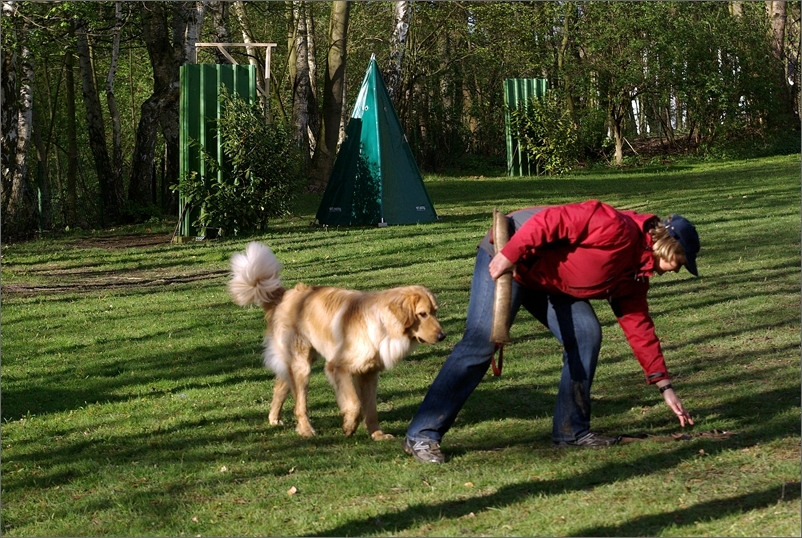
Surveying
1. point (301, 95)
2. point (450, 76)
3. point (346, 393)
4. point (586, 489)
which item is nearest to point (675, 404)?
point (586, 489)

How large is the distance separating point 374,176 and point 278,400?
13.2 m

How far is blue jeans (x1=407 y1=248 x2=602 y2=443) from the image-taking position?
6.22 metres

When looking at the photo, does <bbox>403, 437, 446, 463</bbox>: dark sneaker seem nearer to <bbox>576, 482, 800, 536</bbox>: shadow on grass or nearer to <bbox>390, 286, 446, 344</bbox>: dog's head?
<bbox>390, 286, 446, 344</bbox>: dog's head

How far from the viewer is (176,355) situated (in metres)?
10.3

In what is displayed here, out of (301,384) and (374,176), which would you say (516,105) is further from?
(301,384)

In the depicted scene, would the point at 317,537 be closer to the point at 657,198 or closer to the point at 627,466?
the point at 627,466

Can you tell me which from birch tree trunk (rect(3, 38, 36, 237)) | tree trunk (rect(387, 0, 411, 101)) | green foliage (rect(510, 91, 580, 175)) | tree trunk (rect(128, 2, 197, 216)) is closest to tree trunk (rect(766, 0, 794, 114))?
green foliage (rect(510, 91, 580, 175))

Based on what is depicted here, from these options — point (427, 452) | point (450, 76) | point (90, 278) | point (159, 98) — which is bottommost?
point (427, 452)

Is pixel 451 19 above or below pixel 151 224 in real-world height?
above

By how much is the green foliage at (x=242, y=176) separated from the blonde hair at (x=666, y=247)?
13.9 m

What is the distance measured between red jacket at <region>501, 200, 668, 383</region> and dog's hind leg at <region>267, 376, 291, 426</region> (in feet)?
7.77

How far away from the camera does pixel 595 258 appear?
5.95 metres

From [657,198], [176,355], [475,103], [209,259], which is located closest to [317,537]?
[176,355]

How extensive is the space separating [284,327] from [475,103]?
32944mm
